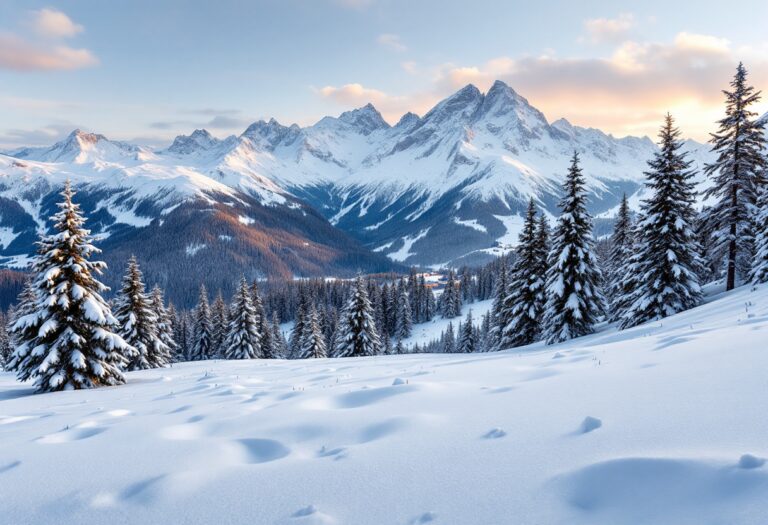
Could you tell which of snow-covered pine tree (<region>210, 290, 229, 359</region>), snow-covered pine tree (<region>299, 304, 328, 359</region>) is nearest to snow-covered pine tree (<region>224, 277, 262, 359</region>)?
snow-covered pine tree (<region>299, 304, 328, 359</region>)

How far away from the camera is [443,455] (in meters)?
4.54

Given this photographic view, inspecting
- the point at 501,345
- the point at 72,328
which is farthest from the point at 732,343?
the point at 501,345

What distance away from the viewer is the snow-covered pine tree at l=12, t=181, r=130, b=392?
15758 mm

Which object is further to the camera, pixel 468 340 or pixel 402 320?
pixel 402 320

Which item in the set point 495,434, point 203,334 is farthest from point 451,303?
point 495,434

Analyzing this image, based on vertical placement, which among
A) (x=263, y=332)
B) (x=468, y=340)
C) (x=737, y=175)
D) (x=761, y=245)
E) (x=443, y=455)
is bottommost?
(x=468, y=340)

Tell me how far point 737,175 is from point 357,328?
100 ft

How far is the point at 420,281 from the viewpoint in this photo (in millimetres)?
116938

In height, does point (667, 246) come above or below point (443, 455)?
above

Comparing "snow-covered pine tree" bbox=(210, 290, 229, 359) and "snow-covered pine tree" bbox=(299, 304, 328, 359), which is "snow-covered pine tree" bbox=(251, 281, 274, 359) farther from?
"snow-covered pine tree" bbox=(299, 304, 328, 359)

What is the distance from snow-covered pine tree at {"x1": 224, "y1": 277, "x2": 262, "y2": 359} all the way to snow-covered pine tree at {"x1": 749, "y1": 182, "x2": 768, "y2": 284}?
39.2 metres

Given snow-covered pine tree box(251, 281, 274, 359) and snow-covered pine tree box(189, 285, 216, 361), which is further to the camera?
snow-covered pine tree box(189, 285, 216, 361)

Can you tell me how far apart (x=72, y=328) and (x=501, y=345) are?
2699 centimetres

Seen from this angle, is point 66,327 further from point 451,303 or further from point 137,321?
point 451,303
